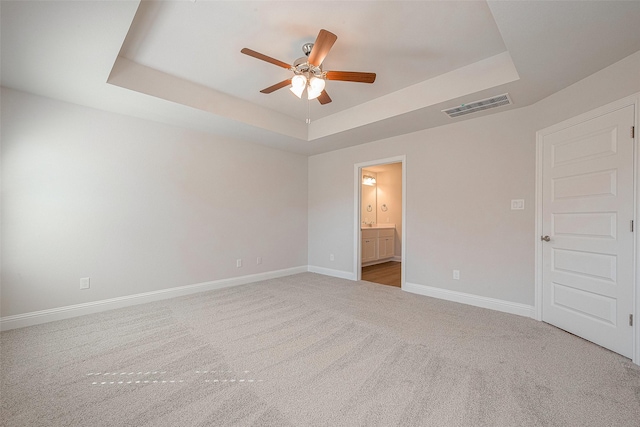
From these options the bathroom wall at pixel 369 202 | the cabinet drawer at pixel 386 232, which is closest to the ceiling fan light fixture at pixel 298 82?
the cabinet drawer at pixel 386 232

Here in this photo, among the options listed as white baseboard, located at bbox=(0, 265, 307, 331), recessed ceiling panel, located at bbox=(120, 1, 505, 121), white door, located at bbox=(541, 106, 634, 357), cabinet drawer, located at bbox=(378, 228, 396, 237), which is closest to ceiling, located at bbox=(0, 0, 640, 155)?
recessed ceiling panel, located at bbox=(120, 1, 505, 121)

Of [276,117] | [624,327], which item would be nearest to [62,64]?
[276,117]

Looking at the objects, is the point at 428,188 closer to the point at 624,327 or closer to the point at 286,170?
the point at 624,327

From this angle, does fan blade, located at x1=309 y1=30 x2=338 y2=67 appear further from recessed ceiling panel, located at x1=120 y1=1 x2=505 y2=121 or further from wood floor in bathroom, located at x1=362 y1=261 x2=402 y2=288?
wood floor in bathroom, located at x1=362 y1=261 x2=402 y2=288

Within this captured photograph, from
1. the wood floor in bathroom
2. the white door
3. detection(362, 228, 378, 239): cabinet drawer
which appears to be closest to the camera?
the white door

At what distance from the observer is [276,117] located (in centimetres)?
406

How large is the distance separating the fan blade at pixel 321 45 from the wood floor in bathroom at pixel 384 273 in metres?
3.74

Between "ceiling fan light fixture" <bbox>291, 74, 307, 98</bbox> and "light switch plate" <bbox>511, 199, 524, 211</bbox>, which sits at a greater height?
"ceiling fan light fixture" <bbox>291, 74, 307, 98</bbox>

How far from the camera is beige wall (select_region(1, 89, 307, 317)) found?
2766 mm

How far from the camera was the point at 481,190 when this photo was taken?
3.46 m

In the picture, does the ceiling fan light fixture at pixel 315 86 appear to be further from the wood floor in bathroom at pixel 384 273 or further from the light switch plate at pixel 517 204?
the wood floor in bathroom at pixel 384 273

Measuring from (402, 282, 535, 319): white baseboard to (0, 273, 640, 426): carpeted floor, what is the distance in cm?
16

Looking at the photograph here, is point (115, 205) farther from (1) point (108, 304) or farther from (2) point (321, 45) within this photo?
(2) point (321, 45)

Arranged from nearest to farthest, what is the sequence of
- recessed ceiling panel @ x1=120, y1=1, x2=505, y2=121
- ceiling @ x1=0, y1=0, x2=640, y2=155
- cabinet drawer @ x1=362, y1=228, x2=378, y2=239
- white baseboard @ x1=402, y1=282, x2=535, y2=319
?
1. ceiling @ x1=0, y1=0, x2=640, y2=155
2. recessed ceiling panel @ x1=120, y1=1, x2=505, y2=121
3. white baseboard @ x1=402, y1=282, x2=535, y2=319
4. cabinet drawer @ x1=362, y1=228, x2=378, y2=239
